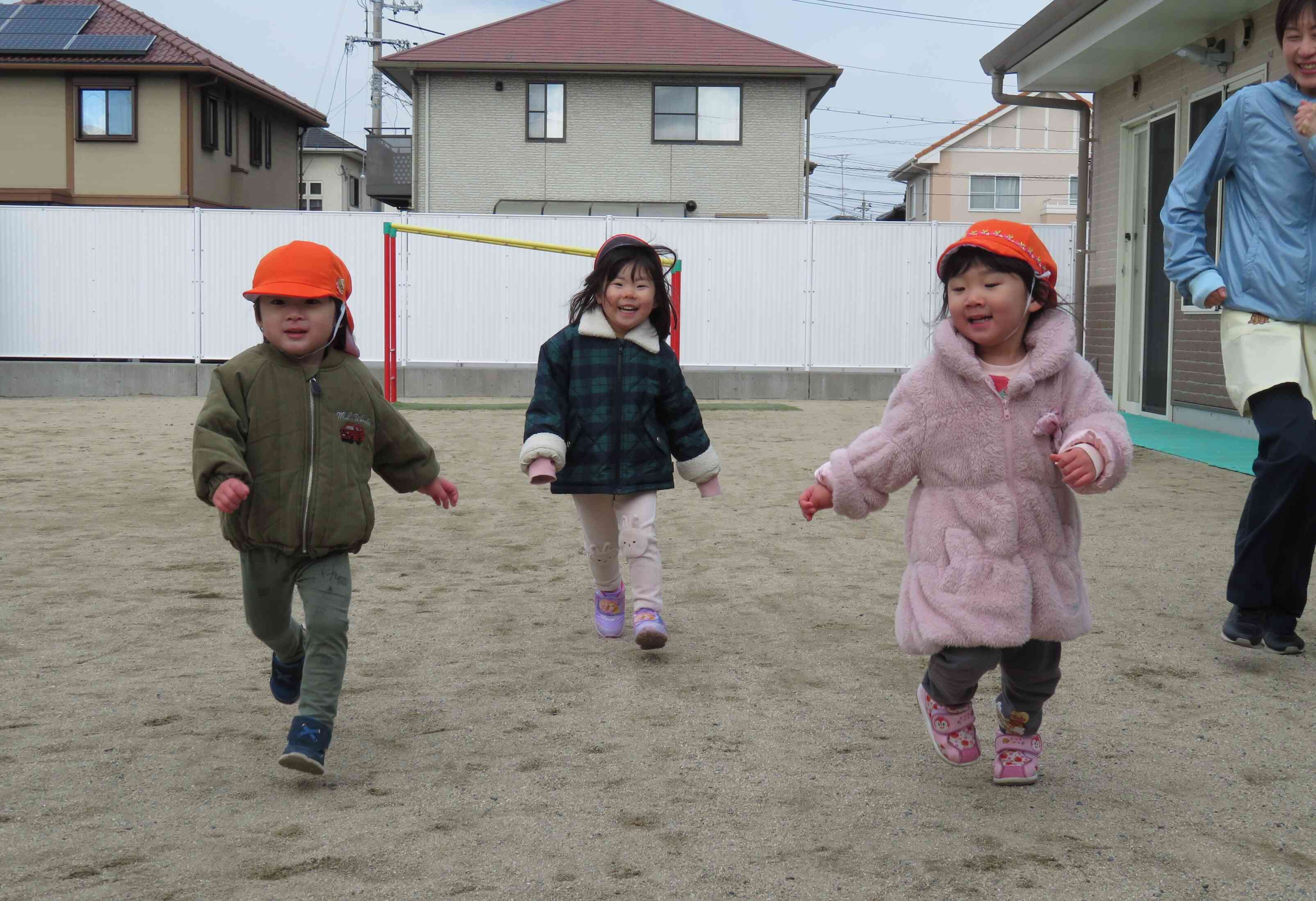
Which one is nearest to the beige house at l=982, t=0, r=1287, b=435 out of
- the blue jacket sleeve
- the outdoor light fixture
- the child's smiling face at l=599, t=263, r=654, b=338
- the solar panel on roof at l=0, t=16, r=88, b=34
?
the outdoor light fixture

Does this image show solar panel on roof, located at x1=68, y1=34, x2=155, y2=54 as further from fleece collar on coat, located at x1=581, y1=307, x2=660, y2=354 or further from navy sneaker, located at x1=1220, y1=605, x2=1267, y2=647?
navy sneaker, located at x1=1220, y1=605, x2=1267, y2=647

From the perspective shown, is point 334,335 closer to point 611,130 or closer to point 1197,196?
point 1197,196

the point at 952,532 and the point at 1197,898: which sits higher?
the point at 952,532

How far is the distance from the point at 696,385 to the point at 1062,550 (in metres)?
14.6

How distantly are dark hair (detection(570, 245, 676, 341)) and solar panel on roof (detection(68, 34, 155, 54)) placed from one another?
27.5 meters

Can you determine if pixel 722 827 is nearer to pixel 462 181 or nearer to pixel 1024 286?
pixel 1024 286

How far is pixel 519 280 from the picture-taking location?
17.5m

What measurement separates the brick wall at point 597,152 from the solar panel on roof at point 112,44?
5970mm

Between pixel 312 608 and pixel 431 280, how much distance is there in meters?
14.5

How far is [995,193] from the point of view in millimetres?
52125

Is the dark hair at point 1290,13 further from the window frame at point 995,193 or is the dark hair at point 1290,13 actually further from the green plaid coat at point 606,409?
the window frame at point 995,193

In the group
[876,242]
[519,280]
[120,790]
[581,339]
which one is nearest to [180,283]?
[519,280]

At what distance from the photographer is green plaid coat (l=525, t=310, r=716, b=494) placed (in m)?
4.46

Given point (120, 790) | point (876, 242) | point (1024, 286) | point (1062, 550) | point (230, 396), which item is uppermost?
point (876, 242)
